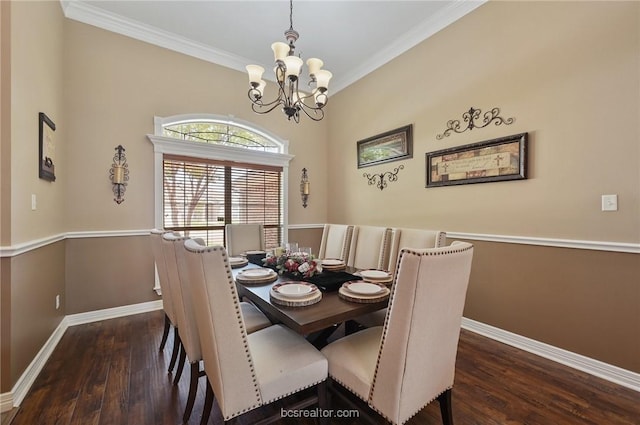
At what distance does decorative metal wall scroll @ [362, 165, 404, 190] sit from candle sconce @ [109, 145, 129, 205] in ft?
10.1

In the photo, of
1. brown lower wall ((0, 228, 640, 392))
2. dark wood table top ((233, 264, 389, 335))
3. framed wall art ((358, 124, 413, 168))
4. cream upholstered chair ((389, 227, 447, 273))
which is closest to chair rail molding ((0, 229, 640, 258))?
brown lower wall ((0, 228, 640, 392))

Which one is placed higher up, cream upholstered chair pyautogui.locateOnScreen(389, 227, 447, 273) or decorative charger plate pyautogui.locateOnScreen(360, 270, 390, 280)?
cream upholstered chair pyautogui.locateOnScreen(389, 227, 447, 273)

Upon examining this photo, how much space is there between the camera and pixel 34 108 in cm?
205

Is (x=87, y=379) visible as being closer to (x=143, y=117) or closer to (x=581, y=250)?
(x=143, y=117)

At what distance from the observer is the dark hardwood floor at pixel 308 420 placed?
→ 1.60 metres

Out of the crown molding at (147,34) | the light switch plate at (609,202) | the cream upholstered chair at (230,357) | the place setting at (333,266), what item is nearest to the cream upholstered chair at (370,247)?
the place setting at (333,266)

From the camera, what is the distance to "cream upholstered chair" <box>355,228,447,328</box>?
1.98 meters

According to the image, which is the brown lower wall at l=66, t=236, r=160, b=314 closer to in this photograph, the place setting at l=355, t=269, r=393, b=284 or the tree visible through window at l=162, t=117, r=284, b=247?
the tree visible through window at l=162, t=117, r=284, b=247

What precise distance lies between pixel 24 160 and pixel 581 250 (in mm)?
4134

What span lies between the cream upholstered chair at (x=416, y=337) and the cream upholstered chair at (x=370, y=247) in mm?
1229

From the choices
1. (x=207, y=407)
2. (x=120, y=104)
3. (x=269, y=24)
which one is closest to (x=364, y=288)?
(x=207, y=407)

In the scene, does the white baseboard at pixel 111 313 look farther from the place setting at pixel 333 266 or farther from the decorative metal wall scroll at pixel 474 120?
the decorative metal wall scroll at pixel 474 120

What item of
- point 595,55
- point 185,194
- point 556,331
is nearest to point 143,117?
point 185,194

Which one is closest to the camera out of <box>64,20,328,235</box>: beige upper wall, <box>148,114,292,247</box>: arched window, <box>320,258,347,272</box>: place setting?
<box>320,258,347,272</box>: place setting
